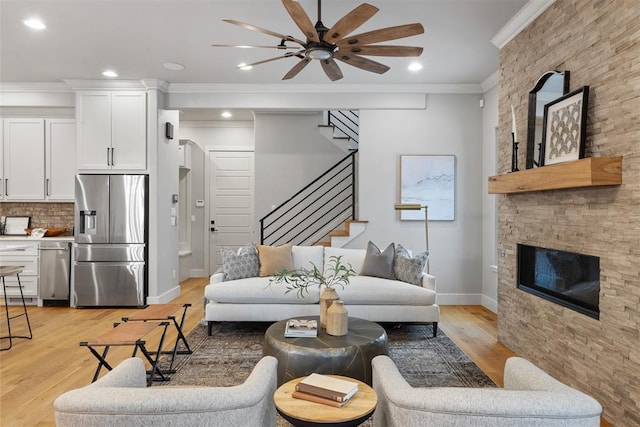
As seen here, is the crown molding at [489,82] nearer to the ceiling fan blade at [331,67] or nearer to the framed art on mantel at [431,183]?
the framed art on mantel at [431,183]

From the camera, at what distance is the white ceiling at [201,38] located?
10.7ft

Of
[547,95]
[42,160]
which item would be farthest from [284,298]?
[42,160]

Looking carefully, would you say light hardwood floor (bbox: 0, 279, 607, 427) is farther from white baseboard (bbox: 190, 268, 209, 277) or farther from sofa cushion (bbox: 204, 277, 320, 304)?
white baseboard (bbox: 190, 268, 209, 277)

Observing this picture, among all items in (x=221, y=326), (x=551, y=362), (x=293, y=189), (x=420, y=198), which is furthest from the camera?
(x=293, y=189)

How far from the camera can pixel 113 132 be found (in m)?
5.18

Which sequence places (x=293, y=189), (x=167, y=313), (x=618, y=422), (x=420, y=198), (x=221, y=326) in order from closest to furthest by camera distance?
(x=618, y=422)
(x=167, y=313)
(x=221, y=326)
(x=420, y=198)
(x=293, y=189)

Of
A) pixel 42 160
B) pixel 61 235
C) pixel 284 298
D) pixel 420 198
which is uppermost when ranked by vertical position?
pixel 42 160

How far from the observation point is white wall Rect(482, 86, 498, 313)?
16.4 ft

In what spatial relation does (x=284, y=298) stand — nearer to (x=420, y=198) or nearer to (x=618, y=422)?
(x=420, y=198)

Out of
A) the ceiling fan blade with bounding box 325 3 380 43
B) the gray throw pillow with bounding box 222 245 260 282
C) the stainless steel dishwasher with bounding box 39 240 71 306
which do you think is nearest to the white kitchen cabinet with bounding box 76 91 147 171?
the stainless steel dishwasher with bounding box 39 240 71 306

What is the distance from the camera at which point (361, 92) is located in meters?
5.33

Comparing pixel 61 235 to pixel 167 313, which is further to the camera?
pixel 61 235

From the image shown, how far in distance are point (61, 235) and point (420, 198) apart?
490cm

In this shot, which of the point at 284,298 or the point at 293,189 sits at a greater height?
the point at 293,189
